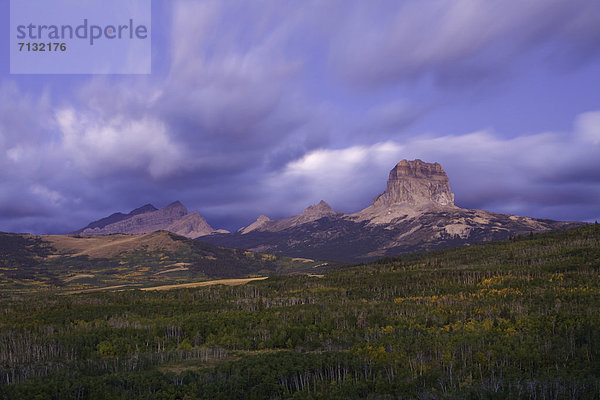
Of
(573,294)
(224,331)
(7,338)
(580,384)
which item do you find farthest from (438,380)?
(7,338)

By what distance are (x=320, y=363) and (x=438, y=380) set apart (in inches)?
647

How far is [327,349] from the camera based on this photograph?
76750 millimetres

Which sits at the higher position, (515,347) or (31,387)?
(31,387)

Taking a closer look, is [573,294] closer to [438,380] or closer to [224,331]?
[438,380]

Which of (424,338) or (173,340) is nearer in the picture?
(424,338)

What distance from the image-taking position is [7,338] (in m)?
92.7

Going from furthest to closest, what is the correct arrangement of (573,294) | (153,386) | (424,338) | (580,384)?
(573,294), (424,338), (153,386), (580,384)

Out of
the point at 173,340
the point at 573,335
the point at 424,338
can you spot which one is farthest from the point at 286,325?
the point at 573,335

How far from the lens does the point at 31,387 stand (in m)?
44.1

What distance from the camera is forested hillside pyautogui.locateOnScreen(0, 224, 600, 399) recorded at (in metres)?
46.7

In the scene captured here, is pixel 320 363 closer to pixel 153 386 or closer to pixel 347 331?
pixel 153 386

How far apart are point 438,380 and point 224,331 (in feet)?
196

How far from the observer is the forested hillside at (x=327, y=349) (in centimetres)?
4669

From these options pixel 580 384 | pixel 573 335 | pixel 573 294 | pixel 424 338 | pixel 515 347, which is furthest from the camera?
pixel 573 294
